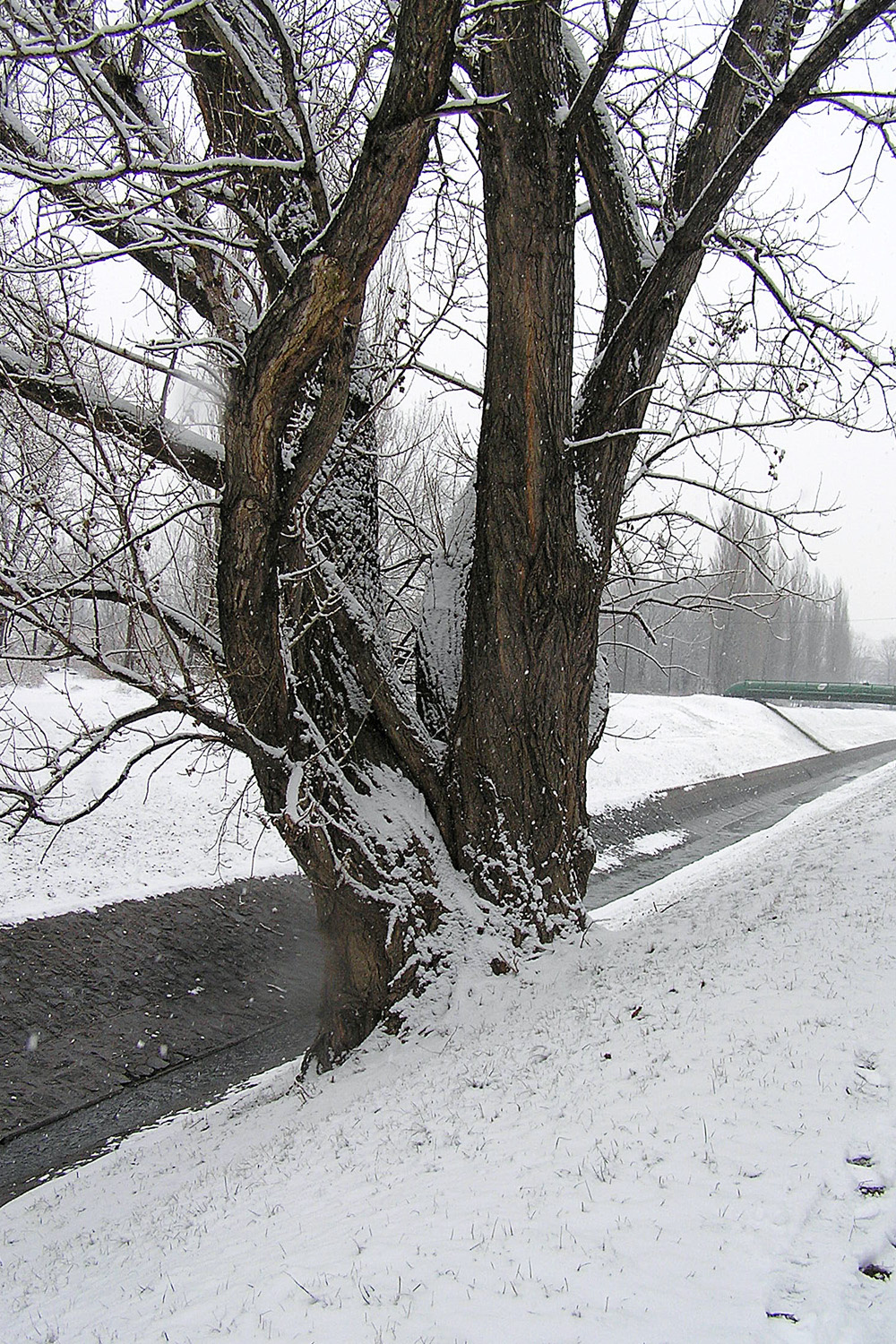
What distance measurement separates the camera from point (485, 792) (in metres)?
5.73

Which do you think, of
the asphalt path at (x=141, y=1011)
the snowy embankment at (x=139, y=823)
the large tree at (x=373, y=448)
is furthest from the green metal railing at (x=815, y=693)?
the large tree at (x=373, y=448)

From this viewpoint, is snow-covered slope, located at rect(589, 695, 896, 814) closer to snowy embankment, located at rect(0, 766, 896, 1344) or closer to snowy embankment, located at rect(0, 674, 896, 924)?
snowy embankment, located at rect(0, 674, 896, 924)

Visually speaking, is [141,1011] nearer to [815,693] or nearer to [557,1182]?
[557,1182]

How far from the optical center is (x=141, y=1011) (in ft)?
27.3

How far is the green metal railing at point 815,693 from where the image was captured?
4775 cm

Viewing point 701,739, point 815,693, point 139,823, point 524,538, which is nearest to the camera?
point 524,538

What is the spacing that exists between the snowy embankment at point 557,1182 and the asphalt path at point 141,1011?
1232mm

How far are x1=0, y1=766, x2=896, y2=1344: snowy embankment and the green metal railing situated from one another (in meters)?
44.0

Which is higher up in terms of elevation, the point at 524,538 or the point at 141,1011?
the point at 524,538

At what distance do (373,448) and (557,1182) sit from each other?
471 centimetres

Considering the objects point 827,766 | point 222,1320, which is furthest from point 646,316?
point 827,766

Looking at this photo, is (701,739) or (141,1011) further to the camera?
(701,739)

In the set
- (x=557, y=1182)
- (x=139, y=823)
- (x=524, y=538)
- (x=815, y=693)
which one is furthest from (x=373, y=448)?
(x=815, y=693)

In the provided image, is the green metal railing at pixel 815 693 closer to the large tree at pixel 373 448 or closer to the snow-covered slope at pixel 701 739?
the snow-covered slope at pixel 701 739
